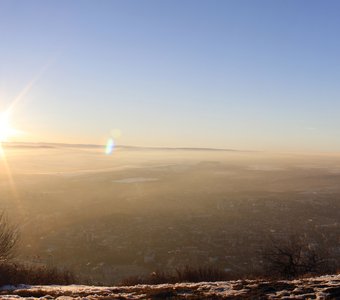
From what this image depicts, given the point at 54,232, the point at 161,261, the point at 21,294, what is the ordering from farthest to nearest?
the point at 54,232, the point at 161,261, the point at 21,294

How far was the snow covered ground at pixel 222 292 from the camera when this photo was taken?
14.7m

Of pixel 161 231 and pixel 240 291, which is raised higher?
pixel 240 291

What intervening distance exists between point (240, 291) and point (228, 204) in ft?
462

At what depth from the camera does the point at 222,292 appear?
16.4 meters

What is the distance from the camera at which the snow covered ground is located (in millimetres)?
14727

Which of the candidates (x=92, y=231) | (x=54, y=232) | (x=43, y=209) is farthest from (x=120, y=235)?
(x=43, y=209)

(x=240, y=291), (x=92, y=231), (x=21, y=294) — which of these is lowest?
(x=92, y=231)

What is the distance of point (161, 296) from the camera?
1653 centimetres

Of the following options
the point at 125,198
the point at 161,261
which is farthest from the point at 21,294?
the point at 125,198

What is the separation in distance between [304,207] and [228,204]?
33329 mm

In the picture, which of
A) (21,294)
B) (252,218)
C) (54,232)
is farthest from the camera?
(252,218)

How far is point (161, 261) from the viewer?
78.9m

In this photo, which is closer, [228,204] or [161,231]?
[161,231]

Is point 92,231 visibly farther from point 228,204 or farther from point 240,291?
point 240,291
